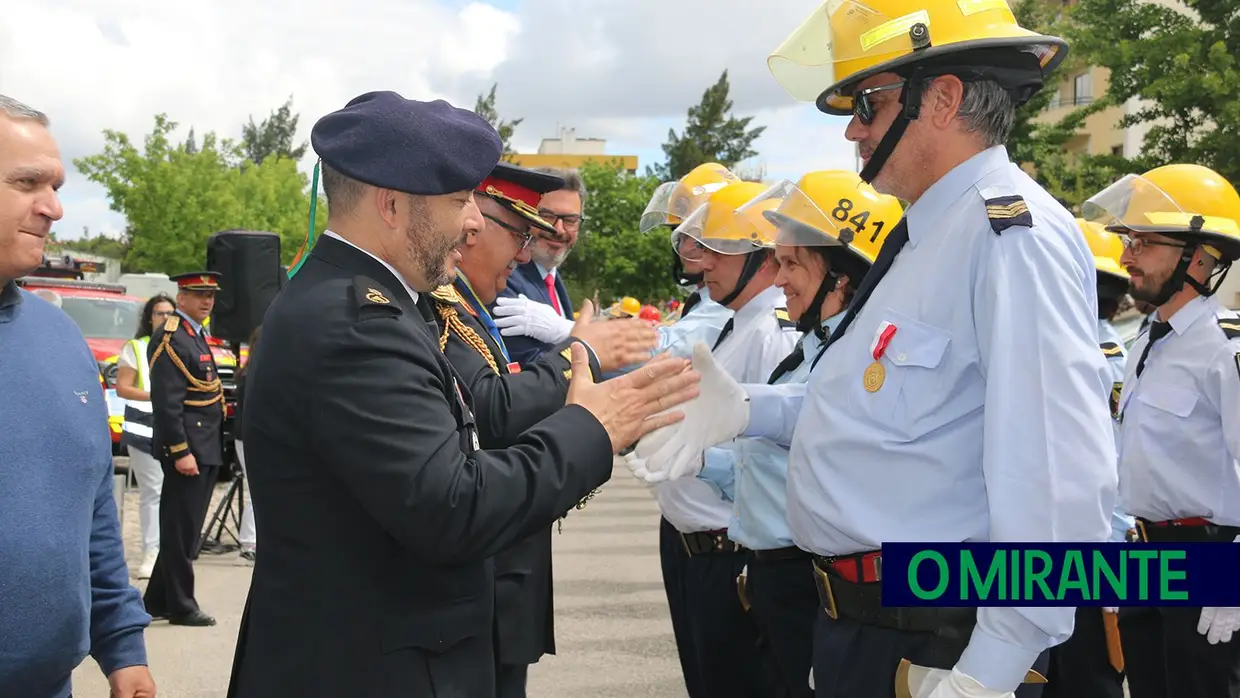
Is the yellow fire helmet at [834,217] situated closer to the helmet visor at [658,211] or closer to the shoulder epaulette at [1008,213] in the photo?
the shoulder epaulette at [1008,213]

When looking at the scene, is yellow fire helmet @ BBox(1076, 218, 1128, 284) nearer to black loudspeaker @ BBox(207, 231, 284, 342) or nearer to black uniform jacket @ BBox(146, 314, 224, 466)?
black uniform jacket @ BBox(146, 314, 224, 466)

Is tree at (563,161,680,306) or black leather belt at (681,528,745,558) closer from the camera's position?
black leather belt at (681,528,745,558)

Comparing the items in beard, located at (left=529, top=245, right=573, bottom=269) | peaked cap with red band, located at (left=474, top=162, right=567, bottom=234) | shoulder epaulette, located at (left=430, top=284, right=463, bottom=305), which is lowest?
shoulder epaulette, located at (left=430, top=284, right=463, bottom=305)

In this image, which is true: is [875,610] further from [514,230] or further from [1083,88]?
[1083,88]

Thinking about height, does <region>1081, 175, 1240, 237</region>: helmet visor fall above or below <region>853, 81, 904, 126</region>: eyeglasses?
below

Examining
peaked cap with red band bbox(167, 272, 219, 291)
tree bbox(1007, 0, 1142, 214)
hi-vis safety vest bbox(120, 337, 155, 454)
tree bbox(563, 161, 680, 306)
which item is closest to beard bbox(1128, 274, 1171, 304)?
peaked cap with red band bbox(167, 272, 219, 291)

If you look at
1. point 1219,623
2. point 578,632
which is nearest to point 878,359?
point 1219,623

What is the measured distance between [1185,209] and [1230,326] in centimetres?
55

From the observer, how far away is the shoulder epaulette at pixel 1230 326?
486 centimetres

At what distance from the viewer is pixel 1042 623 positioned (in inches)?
93.7

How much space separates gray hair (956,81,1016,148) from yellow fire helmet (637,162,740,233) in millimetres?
2986

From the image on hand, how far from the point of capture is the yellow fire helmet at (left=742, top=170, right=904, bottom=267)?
427 cm

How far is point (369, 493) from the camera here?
224 cm

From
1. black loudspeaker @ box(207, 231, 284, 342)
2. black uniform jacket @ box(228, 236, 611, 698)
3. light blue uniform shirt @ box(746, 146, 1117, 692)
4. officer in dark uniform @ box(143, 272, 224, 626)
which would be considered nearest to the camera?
black uniform jacket @ box(228, 236, 611, 698)
